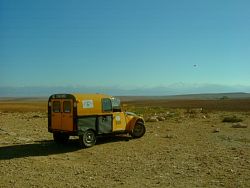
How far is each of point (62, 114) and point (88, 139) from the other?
144 centimetres

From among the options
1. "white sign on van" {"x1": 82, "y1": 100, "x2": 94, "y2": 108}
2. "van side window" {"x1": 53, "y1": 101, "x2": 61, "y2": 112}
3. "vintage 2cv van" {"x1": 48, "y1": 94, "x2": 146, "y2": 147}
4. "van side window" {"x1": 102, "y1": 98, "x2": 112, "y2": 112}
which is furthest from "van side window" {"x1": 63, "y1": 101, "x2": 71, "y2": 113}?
"van side window" {"x1": 102, "y1": 98, "x2": 112, "y2": 112}

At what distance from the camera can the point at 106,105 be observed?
1820 centimetres

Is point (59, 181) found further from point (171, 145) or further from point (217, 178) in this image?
point (171, 145)

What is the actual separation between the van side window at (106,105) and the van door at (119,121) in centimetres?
48

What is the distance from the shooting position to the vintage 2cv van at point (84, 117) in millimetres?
17188

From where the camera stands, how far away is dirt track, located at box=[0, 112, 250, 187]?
11.1 m

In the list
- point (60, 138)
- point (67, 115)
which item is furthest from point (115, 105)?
point (60, 138)

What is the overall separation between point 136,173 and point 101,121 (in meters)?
6.26

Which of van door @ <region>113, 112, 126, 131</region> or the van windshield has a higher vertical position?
the van windshield

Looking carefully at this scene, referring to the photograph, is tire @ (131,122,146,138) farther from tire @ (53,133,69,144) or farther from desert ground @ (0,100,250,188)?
tire @ (53,133,69,144)

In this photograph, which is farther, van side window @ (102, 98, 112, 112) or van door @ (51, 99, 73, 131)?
van side window @ (102, 98, 112, 112)

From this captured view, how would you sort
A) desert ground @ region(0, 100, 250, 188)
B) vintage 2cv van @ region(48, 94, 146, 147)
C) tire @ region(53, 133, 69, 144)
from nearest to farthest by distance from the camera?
desert ground @ region(0, 100, 250, 188) < vintage 2cv van @ region(48, 94, 146, 147) < tire @ region(53, 133, 69, 144)

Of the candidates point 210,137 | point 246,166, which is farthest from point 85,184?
point 210,137

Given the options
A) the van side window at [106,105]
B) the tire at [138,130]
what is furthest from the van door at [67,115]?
the tire at [138,130]
